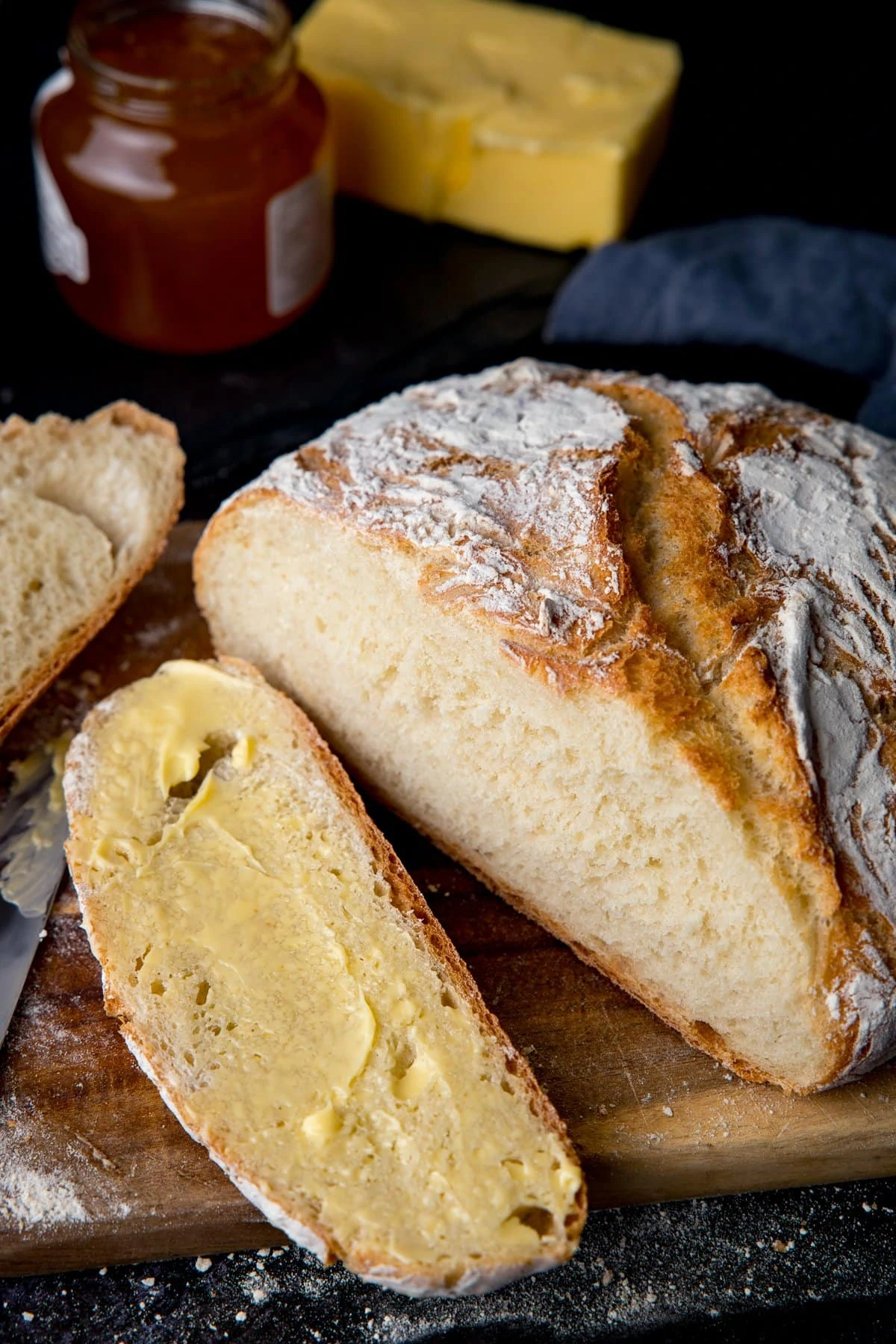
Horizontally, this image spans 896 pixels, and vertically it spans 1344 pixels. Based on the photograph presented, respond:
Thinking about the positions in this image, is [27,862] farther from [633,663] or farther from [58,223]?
[58,223]

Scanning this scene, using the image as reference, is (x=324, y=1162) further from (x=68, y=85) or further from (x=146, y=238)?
(x=68, y=85)

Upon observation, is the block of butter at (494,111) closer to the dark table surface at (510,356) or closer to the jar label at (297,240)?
the dark table surface at (510,356)

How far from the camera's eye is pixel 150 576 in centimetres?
377

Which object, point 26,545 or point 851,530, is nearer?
A: point 851,530

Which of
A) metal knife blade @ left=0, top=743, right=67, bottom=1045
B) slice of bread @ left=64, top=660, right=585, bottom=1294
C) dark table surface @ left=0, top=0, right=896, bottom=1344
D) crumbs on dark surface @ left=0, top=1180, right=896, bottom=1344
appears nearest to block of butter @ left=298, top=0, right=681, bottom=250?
dark table surface @ left=0, top=0, right=896, bottom=1344

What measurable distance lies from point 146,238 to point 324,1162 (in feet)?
9.41

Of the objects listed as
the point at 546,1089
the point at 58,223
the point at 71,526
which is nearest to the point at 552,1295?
the point at 546,1089

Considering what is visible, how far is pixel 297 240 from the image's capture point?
14.7 feet

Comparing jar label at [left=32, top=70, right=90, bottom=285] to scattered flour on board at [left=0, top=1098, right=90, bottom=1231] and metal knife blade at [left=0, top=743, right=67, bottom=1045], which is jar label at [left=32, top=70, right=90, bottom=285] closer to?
metal knife blade at [left=0, top=743, right=67, bottom=1045]

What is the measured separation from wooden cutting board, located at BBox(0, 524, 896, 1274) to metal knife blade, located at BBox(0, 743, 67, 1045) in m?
0.05

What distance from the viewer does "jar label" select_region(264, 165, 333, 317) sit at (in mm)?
4363

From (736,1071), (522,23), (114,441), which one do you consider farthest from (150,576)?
(522,23)

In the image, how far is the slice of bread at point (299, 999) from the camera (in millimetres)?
2459

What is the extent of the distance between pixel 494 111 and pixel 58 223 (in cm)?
148
